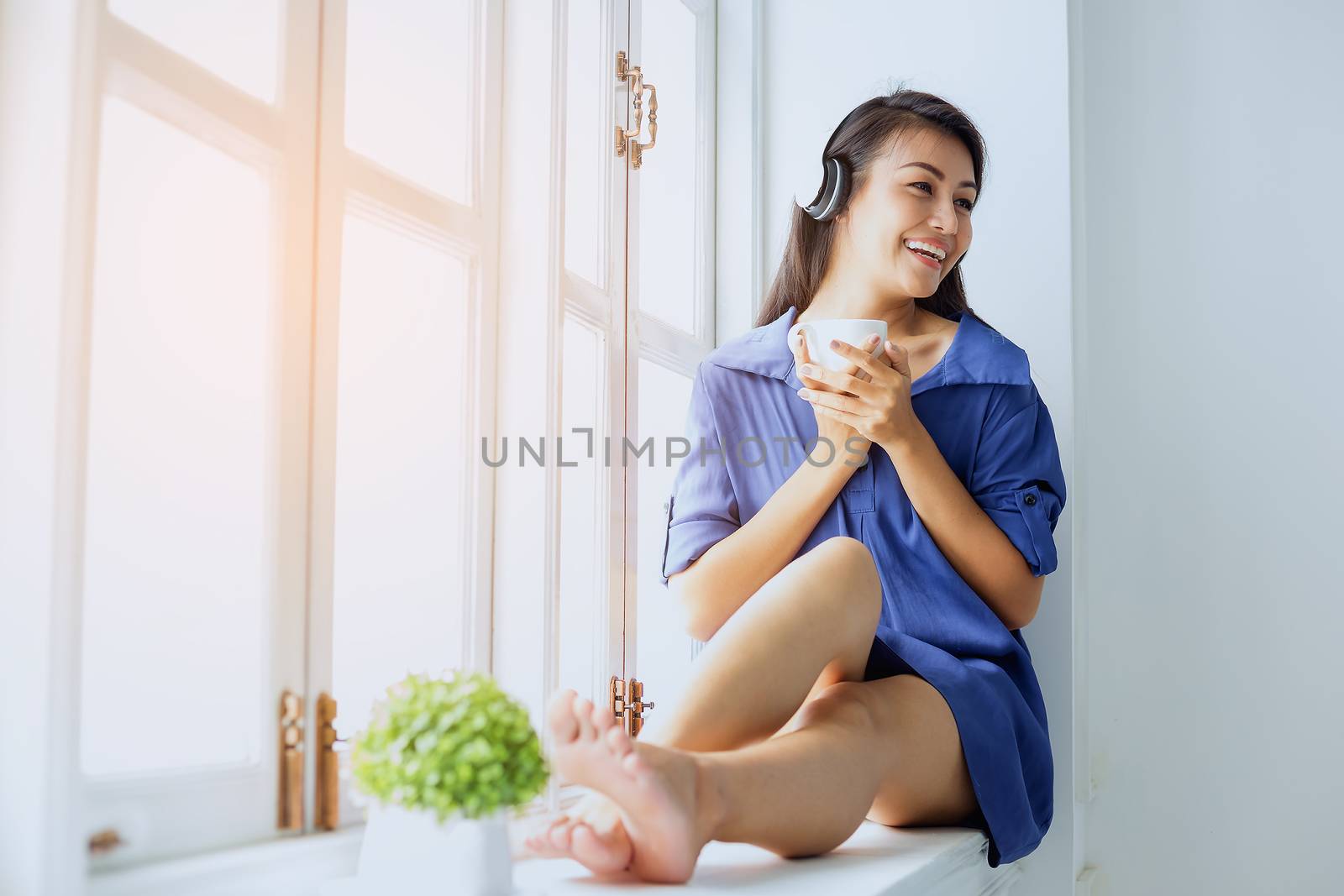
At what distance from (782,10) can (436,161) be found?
111cm

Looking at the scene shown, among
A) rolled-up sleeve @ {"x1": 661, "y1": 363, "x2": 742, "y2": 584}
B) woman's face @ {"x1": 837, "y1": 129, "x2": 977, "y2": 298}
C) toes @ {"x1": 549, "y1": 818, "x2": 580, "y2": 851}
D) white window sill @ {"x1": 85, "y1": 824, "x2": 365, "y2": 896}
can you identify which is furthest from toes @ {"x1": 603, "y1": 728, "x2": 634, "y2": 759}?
woman's face @ {"x1": 837, "y1": 129, "x2": 977, "y2": 298}

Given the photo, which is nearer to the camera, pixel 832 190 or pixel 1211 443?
pixel 832 190

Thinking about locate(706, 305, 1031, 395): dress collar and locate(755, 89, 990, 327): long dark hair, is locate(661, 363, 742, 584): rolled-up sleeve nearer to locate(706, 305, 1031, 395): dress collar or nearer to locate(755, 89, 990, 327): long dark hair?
locate(706, 305, 1031, 395): dress collar

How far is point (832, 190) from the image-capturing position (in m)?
1.74

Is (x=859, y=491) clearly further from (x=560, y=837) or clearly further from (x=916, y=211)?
(x=560, y=837)

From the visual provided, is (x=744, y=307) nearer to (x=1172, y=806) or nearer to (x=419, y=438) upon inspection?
(x=419, y=438)

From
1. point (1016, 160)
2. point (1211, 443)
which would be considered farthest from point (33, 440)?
point (1211, 443)

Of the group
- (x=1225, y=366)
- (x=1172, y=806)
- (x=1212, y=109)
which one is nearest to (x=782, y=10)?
(x=1212, y=109)

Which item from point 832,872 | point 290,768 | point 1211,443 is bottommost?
point 832,872

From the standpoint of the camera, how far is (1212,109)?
2109 millimetres

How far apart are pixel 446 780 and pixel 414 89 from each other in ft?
2.70

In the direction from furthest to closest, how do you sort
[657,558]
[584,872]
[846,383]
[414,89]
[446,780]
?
[657,558]
[846,383]
[414,89]
[584,872]
[446,780]

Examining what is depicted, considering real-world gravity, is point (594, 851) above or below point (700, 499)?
below

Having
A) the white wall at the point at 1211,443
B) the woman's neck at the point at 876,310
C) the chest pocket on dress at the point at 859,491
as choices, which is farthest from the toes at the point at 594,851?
the white wall at the point at 1211,443
